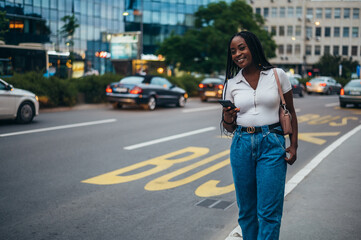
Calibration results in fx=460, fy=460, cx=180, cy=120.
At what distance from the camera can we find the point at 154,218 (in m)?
4.97

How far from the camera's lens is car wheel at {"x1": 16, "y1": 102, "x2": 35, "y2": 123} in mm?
13453

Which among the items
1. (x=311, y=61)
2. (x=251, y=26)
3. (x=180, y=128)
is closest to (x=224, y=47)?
(x=251, y=26)

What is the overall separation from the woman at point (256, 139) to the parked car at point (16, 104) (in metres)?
10.8

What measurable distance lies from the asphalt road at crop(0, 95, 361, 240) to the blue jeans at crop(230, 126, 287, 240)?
1.28 metres

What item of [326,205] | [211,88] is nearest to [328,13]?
[211,88]

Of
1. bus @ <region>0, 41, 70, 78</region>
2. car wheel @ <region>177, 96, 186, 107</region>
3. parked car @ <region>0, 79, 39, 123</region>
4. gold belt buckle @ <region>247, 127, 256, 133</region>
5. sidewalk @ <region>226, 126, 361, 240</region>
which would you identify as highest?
bus @ <region>0, 41, 70, 78</region>

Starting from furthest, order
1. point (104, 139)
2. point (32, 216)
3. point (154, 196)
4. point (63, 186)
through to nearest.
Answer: point (104, 139)
point (63, 186)
point (154, 196)
point (32, 216)

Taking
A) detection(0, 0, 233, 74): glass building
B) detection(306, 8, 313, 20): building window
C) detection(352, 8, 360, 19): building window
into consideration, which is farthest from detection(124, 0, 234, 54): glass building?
detection(352, 8, 360, 19): building window

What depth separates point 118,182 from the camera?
6.65m

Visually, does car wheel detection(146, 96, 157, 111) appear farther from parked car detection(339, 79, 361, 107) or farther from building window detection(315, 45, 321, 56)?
building window detection(315, 45, 321, 56)

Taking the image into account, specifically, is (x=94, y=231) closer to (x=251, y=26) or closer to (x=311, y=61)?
(x=251, y=26)

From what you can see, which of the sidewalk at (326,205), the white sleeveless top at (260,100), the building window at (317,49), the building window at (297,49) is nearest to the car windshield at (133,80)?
the sidewalk at (326,205)

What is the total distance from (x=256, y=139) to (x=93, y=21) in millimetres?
56735

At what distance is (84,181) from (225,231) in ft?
9.03
